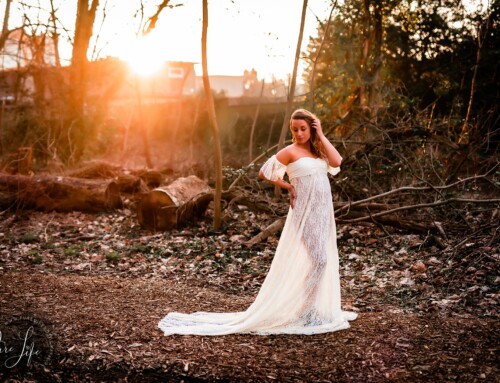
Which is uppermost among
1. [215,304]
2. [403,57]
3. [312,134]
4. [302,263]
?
[403,57]

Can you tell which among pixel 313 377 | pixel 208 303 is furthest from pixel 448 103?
pixel 313 377

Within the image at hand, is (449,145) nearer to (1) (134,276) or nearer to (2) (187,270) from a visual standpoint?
(2) (187,270)

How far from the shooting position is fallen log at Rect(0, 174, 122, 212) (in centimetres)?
1002

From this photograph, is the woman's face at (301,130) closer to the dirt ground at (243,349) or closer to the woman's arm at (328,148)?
the woman's arm at (328,148)

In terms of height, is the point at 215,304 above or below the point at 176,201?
below

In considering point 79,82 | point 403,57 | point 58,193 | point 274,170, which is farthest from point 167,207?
point 403,57

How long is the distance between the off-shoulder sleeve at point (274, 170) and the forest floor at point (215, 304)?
4.83 ft

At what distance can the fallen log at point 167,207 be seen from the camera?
898 centimetres
